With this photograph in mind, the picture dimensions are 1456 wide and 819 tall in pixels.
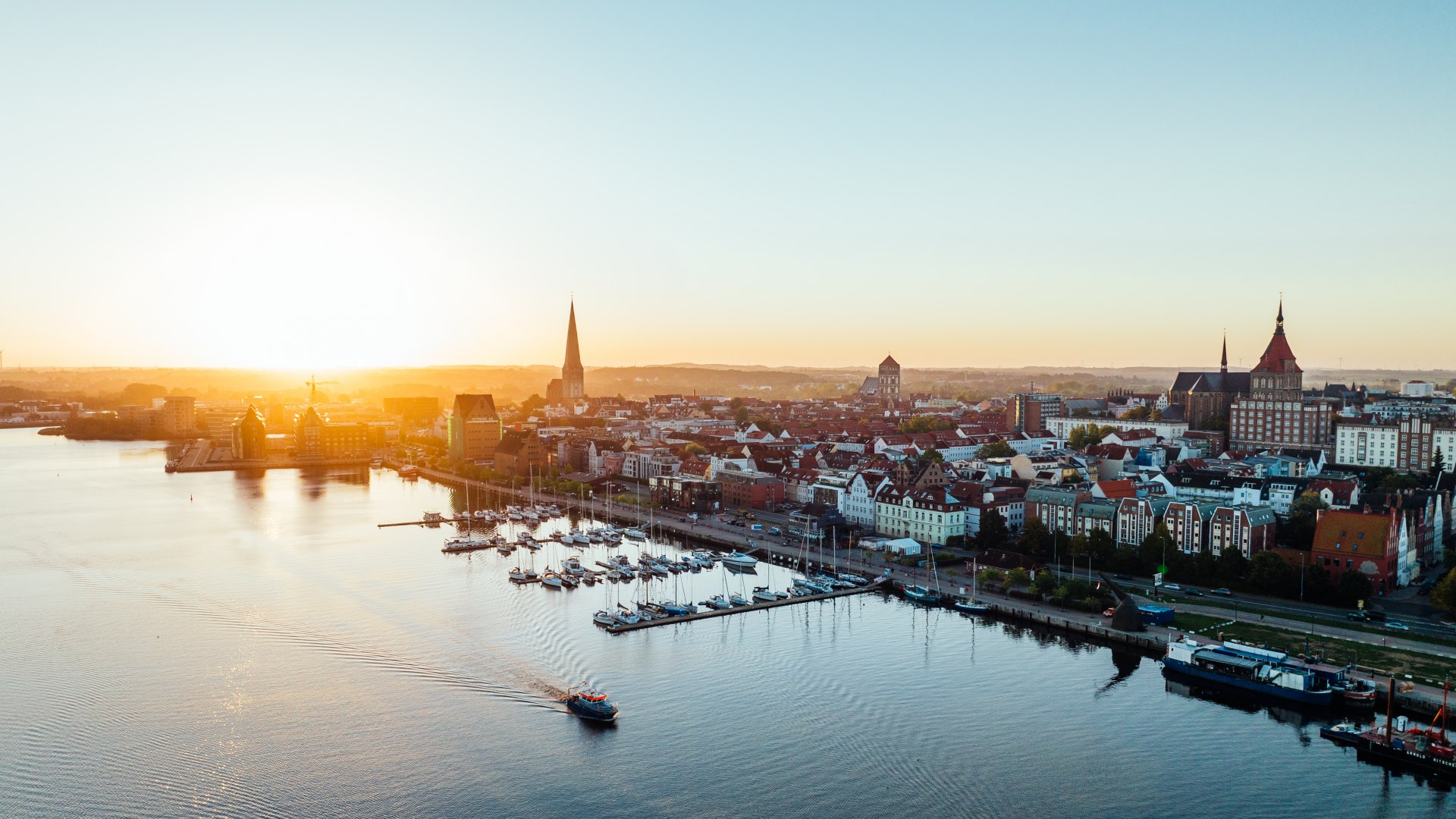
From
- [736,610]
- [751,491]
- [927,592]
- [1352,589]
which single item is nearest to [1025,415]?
[751,491]

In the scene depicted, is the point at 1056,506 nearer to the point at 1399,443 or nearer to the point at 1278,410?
the point at 1399,443

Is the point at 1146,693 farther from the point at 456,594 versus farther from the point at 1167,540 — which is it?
the point at 456,594

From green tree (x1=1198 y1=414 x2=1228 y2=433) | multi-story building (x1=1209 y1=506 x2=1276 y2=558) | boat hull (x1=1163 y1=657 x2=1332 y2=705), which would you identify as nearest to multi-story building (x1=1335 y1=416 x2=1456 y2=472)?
green tree (x1=1198 y1=414 x2=1228 y2=433)

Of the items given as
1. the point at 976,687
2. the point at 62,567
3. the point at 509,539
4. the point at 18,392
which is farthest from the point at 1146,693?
the point at 18,392

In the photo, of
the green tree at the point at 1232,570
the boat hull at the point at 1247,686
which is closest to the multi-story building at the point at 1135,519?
the green tree at the point at 1232,570

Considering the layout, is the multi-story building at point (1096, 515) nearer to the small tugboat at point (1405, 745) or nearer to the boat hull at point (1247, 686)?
the boat hull at point (1247, 686)
